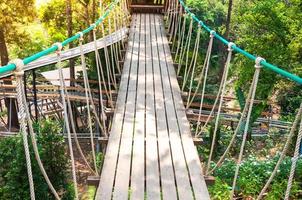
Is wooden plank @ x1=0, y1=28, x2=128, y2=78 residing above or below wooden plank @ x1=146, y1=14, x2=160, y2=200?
above

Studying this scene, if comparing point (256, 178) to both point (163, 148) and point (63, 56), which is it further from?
point (63, 56)

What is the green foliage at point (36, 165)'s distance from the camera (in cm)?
360

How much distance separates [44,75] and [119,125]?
1170 centimetres

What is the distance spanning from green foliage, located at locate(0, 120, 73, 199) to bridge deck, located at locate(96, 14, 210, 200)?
1.00 metres

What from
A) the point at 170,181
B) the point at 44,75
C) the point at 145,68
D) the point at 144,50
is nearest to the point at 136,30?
the point at 144,50

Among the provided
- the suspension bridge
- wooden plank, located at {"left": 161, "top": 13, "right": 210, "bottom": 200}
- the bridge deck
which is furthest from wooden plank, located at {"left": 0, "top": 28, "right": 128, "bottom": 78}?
wooden plank, located at {"left": 161, "top": 13, "right": 210, "bottom": 200}

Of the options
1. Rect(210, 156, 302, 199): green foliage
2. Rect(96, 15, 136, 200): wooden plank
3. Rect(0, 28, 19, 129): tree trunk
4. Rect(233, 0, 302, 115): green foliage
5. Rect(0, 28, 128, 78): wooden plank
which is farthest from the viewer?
Rect(0, 28, 19, 129): tree trunk

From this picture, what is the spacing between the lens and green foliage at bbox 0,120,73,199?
3.60m

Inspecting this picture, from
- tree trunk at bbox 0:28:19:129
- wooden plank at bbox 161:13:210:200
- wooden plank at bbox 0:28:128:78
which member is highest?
wooden plank at bbox 0:28:128:78

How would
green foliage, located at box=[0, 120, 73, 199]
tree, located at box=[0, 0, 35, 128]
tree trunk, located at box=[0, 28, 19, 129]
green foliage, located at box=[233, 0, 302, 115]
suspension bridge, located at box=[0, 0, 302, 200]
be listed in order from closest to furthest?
suspension bridge, located at box=[0, 0, 302, 200], green foliage, located at box=[0, 120, 73, 199], green foliage, located at box=[233, 0, 302, 115], tree, located at box=[0, 0, 35, 128], tree trunk, located at box=[0, 28, 19, 129]

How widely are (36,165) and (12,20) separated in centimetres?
893

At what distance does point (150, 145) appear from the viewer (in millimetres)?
2922

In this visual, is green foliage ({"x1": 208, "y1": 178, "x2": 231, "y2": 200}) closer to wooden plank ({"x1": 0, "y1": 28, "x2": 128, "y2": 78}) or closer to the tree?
wooden plank ({"x1": 0, "y1": 28, "x2": 128, "y2": 78})

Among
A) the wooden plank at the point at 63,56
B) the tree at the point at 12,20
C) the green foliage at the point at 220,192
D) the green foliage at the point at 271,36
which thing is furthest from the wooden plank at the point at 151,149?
the tree at the point at 12,20
